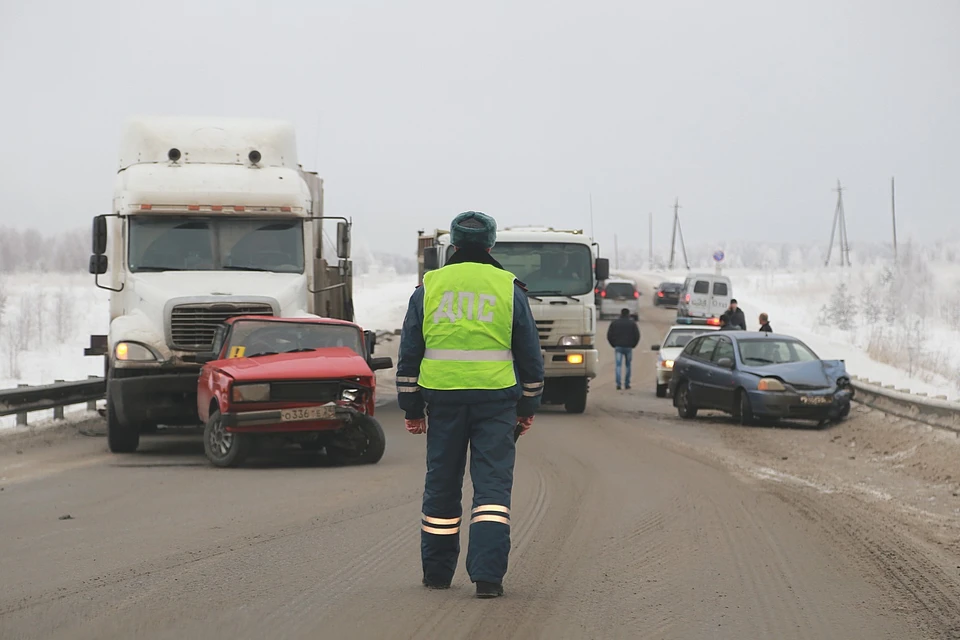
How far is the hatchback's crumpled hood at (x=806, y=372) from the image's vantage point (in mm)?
20141

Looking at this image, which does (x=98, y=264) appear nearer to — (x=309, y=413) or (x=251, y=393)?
(x=251, y=393)

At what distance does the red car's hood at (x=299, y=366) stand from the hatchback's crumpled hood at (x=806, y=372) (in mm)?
7935

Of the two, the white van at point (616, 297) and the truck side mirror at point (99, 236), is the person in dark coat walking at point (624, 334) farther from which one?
the white van at point (616, 297)

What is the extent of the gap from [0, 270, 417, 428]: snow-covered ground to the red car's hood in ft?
27.9

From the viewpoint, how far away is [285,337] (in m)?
15.4

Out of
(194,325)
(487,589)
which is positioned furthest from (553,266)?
(487,589)

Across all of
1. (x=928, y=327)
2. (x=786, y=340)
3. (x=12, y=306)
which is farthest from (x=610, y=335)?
(x=12, y=306)

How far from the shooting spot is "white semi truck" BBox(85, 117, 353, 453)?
632 inches

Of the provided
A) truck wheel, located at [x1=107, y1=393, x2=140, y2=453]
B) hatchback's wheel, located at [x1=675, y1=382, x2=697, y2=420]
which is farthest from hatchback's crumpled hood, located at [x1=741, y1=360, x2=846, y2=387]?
truck wheel, located at [x1=107, y1=393, x2=140, y2=453]

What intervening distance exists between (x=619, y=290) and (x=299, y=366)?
44.6 meters

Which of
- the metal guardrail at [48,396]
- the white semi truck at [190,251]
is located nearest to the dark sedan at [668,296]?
the metal guardrail at [48,396]

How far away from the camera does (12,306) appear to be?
6888 centimetres

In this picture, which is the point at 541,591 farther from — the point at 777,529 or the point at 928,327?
the point at 928,327

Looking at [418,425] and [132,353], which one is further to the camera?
[132,353]
